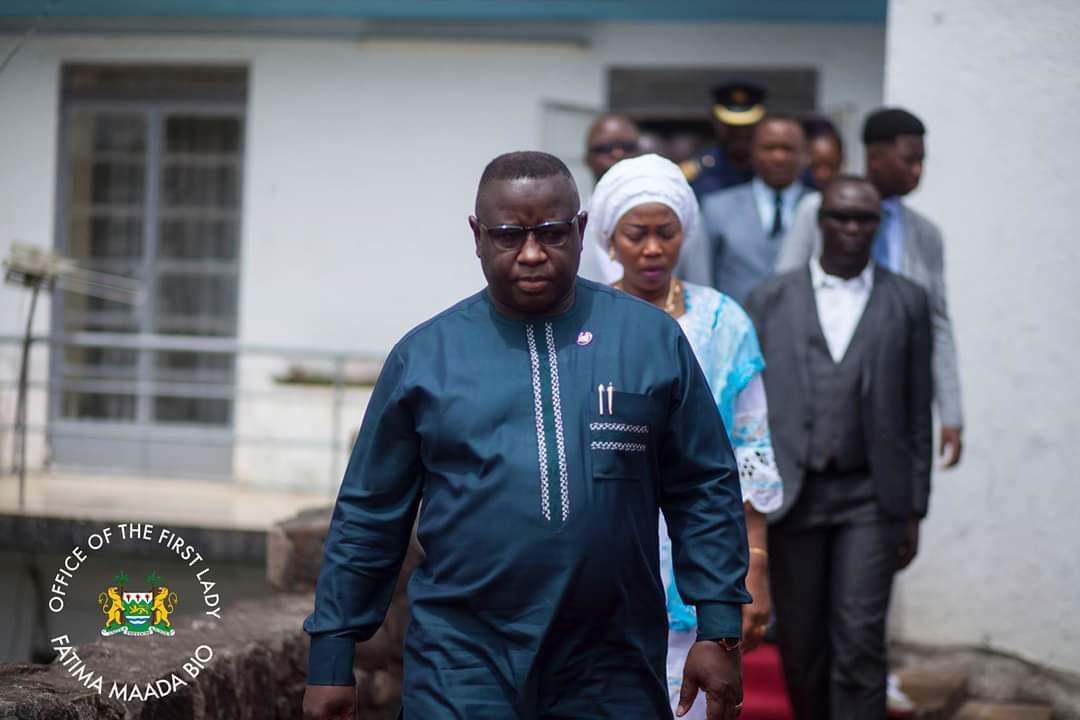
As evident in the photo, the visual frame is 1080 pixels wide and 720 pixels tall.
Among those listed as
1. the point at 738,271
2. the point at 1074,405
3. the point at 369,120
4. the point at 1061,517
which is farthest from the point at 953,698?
the point at 369,120

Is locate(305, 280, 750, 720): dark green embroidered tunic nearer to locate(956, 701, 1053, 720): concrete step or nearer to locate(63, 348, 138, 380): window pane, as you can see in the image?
locate(956, 701, 1053, 720): concrete step

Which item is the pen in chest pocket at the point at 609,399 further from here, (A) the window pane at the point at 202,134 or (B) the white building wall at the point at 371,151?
(A) the window pane at the point at 202,134

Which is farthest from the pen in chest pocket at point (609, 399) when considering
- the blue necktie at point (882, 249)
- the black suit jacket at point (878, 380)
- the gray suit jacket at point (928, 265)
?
the blue necktie at point (882, 249)

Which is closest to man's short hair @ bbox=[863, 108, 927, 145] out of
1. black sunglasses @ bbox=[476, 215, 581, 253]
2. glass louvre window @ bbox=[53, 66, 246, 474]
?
black sunglasses @ bbox=[476, 215, 581, 253]

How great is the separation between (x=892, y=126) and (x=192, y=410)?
6215 mm

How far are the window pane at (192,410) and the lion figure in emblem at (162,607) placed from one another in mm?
6682

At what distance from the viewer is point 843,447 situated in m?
4.96

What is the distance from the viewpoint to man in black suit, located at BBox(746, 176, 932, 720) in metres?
4.97

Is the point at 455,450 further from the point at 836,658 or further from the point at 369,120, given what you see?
the point at 369,120

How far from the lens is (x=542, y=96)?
32.8 feet

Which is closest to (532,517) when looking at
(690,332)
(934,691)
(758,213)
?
(690,332)

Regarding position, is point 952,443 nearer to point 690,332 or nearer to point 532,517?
point 690,332

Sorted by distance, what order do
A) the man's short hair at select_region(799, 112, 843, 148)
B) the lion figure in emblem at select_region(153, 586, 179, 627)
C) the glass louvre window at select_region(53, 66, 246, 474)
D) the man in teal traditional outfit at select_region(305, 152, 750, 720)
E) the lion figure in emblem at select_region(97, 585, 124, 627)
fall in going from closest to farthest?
the man in teal traditional outfit at select_region(305, 152, 750, 720)
the lion figure in emblem at select_region(97, 585, 124, 627)
the lion figure in emblem at select_region(153, 586, 179, 627)
the man's short hair at select_region(799, 112, 843, 148)
the glass louvre window at select_region(53, 66, 246, 474)

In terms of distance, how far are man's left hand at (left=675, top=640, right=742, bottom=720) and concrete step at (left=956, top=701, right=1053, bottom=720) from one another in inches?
144
